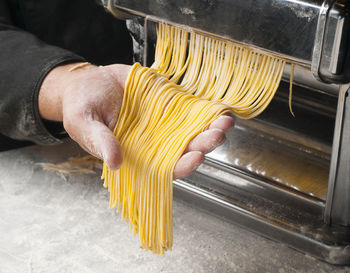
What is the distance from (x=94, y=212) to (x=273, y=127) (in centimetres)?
62

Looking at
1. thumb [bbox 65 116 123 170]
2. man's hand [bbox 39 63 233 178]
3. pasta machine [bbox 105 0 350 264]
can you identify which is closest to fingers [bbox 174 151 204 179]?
man's hand [bbox 39 63 233 178]

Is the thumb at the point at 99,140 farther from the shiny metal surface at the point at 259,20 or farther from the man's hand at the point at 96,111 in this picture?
the shiny metal surface at the point at 259,20

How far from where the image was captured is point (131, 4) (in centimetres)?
136

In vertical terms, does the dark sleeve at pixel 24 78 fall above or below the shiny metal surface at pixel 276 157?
above

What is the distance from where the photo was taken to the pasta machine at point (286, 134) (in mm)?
1100

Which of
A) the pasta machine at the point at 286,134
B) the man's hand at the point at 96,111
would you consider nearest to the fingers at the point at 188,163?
the man's hand at the point at 96,111

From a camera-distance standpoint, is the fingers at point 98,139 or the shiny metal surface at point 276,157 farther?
the shiny metal surface at point 276,157

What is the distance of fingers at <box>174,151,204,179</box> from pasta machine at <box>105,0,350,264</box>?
11.9 inches

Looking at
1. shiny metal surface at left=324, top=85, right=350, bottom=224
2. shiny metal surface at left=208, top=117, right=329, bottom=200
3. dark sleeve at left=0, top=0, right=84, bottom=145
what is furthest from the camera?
shiny metal surface at left=208, top=117, right=329, bottom=200

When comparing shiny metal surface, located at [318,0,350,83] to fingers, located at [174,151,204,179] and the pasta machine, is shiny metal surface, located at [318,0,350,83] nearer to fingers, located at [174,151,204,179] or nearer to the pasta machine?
the pasta machine

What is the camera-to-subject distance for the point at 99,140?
1.04 meters

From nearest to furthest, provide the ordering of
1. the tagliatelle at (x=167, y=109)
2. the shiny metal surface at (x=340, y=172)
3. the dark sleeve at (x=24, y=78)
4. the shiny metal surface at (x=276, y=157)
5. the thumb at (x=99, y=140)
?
1. the thumb at (x=99, y=140)
2. the tagliatelle at (x=167, y=109)
3. the shiny metal surface at (x=340, y=172)
4. the dark sleeve at (x=24, y=78)
5. the shiny metal surface at (x=276, y=157)

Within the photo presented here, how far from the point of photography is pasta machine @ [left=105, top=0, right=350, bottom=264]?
43.3 inches

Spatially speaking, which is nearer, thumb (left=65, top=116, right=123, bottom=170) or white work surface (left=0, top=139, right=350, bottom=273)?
thumb (left=65, top=116, right=123, bottom=170)
